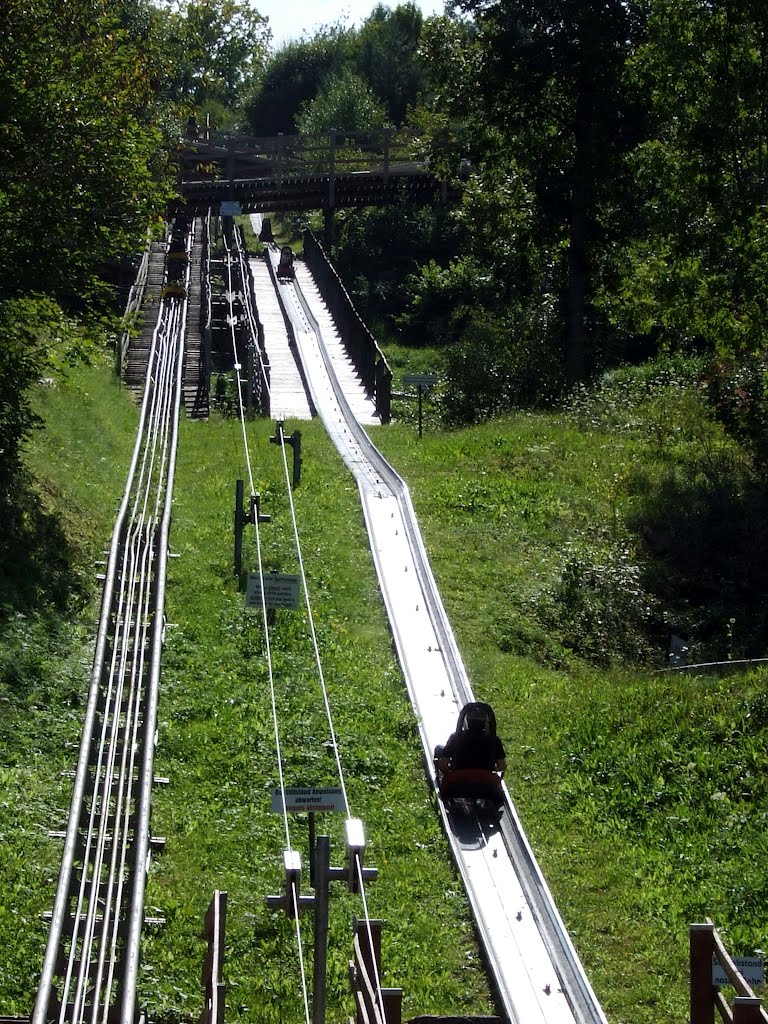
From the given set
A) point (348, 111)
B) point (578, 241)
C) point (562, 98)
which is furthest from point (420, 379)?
point (348, 111)

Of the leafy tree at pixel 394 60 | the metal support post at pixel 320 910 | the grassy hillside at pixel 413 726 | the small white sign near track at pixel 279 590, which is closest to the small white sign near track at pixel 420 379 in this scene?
the grassy hillside at pixel 413 726

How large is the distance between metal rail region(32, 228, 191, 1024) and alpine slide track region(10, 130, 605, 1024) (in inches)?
1.0

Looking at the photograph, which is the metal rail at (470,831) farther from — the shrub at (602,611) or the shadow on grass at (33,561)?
the shadow on grass at (33,561)

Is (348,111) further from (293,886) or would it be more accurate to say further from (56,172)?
(293,886)

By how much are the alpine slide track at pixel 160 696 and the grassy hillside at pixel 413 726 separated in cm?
27

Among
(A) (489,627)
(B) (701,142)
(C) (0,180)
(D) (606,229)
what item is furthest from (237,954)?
(D) (606,229)

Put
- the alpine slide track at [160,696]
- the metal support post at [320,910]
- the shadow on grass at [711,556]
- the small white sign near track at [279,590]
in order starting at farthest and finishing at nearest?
the shadow on grass at [711,556] → the small white sign near track at [279,590] → the alpine slide track at [160,696] → the metal support post at [320,910]

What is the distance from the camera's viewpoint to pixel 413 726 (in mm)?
15656

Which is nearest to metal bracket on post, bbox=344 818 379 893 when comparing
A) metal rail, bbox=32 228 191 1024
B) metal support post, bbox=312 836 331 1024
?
metal support post, bbox=312 836 331 1024

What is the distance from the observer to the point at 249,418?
31.4 metres

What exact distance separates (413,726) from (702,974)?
6.60 m

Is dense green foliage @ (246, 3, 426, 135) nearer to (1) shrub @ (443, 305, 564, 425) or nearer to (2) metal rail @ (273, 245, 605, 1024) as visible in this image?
(1) shrub @ (443, 305, 564, 425)

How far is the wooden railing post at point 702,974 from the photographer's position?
927cm

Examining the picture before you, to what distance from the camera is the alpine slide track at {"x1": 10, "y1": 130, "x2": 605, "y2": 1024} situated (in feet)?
33.7
